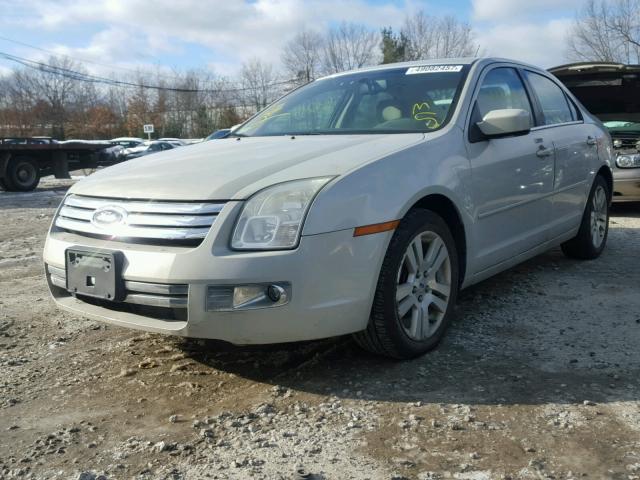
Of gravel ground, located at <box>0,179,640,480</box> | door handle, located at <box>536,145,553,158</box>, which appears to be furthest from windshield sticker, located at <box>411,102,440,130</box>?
gravel ground, located at <box>0,179,640,480</box>

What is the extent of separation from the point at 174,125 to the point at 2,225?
169ft

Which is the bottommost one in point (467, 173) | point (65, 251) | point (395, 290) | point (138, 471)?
point (138, 471)

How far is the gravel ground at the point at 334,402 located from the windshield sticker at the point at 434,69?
4.95 ft

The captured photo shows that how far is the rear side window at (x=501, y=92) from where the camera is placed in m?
3.77

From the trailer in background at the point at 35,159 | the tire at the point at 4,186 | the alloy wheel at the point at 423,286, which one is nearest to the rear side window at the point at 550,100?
the alloy wheel at the point at 423,286

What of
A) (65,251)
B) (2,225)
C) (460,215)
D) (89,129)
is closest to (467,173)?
(460,215)

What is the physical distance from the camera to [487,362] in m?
3.09

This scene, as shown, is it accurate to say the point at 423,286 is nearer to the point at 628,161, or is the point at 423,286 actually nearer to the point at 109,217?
the point at 109,217

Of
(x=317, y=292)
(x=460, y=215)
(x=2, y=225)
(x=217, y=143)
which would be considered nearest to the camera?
(x=317, y=292)

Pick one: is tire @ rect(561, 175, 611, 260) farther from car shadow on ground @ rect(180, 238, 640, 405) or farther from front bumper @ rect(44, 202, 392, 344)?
front bumper @ rect(44, 202, 392, 344)

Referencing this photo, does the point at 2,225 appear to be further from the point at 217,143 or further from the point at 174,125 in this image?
the point at 174,125

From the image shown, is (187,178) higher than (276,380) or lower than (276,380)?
higher

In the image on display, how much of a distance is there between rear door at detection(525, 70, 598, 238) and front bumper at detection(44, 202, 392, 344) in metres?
2.16

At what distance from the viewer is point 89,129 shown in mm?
55938
